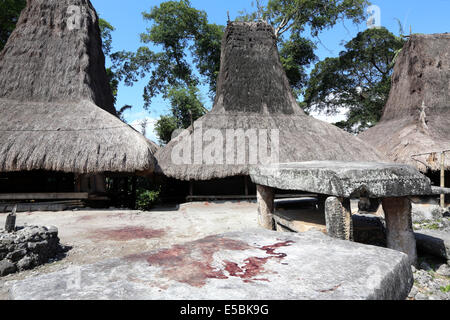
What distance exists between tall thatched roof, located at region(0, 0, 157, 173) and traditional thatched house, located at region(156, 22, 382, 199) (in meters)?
1.68

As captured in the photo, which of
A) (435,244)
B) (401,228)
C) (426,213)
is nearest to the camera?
(401,228)

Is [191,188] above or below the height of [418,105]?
below

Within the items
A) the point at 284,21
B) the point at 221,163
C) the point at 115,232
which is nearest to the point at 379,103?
the point at 284,21

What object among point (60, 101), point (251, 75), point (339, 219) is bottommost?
point (339, 219)

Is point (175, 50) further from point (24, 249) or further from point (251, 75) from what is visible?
point (24, 249)

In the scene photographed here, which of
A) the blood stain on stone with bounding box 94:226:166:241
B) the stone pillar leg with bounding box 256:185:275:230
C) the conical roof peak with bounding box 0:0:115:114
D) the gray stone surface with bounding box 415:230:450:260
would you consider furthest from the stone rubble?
the conical roof peak with bounding box 0:0:115:114

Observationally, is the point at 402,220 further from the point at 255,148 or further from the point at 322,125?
the point at 322,125

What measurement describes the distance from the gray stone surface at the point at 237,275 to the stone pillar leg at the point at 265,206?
3.01m

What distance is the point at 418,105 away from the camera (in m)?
11.8

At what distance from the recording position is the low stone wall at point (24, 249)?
11.6ft

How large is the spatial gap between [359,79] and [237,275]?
21.4 meters

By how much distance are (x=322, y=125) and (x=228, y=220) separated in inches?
296

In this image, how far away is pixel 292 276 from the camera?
1399 millimetres

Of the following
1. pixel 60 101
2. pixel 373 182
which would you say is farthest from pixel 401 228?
pixel 60 101
